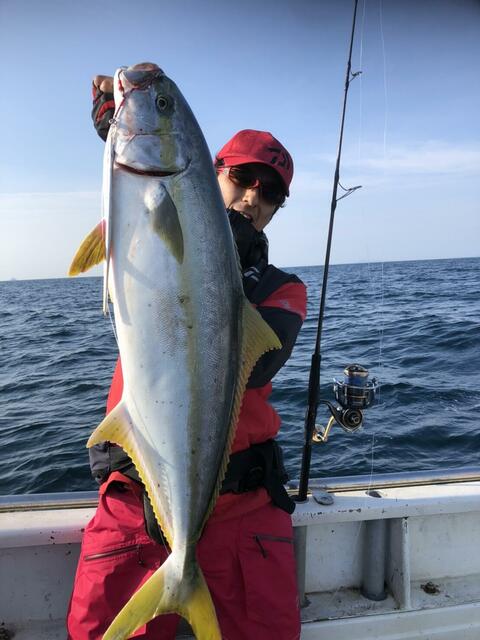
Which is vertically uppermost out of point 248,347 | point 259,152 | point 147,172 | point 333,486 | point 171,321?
point 259,152

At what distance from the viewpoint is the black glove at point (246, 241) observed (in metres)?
2.40

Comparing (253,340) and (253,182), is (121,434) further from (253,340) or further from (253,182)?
(253,182)

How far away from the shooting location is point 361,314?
1886 cm

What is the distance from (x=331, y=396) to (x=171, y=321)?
696cm

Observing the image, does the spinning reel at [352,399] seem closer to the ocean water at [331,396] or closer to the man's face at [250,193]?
the man's face at [250,193]

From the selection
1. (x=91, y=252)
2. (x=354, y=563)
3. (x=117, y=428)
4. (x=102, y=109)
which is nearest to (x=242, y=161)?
(x=102, y=109)

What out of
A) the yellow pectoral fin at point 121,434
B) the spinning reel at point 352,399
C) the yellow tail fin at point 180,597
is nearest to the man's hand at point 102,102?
the yellow pectoral fin at point 121,434

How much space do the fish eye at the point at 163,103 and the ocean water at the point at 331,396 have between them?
475 centimetres

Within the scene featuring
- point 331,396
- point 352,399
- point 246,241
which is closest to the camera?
point 246,241

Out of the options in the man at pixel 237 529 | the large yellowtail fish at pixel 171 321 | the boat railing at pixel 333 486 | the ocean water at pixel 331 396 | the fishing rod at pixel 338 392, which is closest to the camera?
the large yellowtail fish at pixel 171 321

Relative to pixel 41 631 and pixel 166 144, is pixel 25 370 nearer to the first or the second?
pixel 41 631

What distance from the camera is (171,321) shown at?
1.74 metres

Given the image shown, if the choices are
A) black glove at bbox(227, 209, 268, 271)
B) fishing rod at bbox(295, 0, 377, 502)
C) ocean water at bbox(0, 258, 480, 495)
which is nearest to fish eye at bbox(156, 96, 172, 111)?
black glove at bbox(227, 209, 268, 271)

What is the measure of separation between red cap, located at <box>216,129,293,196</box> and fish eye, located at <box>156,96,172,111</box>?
0.73m
